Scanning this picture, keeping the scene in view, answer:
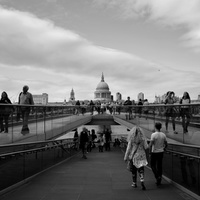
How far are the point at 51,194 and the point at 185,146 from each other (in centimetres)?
359

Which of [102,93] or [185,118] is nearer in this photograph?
[185,118]

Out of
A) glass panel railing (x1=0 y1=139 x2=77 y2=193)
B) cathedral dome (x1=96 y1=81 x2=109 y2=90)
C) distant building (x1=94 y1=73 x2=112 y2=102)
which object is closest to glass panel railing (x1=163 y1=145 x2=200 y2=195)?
glass panel railing (x1=0 y1=139 x2=77 y2=193)

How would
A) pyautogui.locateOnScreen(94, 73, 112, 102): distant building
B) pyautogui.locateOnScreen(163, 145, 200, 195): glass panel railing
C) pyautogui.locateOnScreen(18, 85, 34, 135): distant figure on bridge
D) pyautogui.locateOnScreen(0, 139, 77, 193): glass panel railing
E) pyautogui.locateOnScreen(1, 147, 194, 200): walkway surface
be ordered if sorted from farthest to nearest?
pyautogui.locateOnScreen(94, 73, 112, 102): distant building, pyautogui.locateOnScreen(18, 85, 34, 135): distant figure on bridge, pyautogui.locateOnScreen(0, 139, 77, 193): glass panel railing, pyautogui.locateOnScreen(163, 145, 200, 195): glass panel railing, pyautogui.locateOnScreen(1, 147, 194, 200): walkway surface

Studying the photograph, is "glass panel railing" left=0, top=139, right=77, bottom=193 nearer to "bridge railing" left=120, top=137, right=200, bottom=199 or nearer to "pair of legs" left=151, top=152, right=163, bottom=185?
"pair of legs" left=151, top=152, right=163, bottom=185

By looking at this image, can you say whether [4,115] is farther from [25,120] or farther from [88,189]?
[88,189]

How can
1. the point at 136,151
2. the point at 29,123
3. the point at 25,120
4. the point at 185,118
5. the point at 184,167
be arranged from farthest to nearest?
the point at 29,123
the point at 25,120
the point at 185,118
the point at 136,151
the point at 184,167

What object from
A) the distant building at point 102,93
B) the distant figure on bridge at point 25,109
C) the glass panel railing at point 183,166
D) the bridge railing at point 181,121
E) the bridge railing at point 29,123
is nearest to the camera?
Result: the glass panel railing at point 183,166

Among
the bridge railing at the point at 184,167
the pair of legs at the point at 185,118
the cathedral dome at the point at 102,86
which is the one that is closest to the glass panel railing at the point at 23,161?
the bridge railing at the point at 184,167

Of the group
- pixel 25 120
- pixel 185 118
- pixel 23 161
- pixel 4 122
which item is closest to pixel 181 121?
pixel 185 118

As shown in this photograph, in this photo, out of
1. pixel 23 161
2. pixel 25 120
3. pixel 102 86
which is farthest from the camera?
pixel 102 86

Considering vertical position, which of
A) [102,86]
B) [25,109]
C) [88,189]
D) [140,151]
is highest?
[102,86]

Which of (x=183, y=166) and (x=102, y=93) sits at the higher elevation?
(x=102, y=93)

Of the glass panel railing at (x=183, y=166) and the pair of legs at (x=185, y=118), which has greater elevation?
the pair of legs at (x=185, y=118)

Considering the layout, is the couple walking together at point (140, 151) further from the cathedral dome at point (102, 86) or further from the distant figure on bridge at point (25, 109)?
the cathedral dome at point (102, 86)
